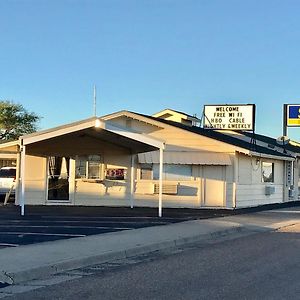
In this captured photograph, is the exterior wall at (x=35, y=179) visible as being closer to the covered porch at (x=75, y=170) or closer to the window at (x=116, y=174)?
the covered porch at (x=75, y=170)

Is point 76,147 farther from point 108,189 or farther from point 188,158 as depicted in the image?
point 188,158

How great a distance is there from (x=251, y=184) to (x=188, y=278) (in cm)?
1781

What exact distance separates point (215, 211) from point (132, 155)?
4.57m

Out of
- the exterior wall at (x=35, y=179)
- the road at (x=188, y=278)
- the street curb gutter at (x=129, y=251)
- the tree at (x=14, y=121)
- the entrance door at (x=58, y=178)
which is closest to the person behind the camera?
the road at (x=188, y=278)

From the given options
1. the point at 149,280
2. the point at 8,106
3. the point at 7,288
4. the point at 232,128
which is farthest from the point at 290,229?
the point at 8,106

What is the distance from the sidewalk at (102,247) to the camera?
30.9 feet

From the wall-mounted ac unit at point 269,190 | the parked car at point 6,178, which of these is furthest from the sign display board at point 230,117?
the parked car at point 6,178

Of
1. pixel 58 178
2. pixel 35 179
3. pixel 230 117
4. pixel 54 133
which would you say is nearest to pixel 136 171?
pixel 58 178

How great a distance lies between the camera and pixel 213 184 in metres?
24.5

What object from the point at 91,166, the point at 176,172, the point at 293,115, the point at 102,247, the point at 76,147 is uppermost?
the point at 293,115

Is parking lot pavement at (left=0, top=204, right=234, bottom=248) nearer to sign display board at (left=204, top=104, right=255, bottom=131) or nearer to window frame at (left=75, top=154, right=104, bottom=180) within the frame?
window frame at (left=75, top=154, right=104, bottom=180)

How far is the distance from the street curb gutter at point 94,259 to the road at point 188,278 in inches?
11.5

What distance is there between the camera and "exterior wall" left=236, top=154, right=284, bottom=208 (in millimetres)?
25156

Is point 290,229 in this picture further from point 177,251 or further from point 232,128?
point 232,128
